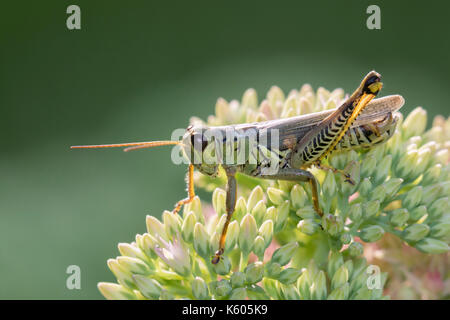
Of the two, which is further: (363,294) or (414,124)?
(414,124)

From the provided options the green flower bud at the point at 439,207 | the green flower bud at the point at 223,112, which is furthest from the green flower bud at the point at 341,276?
the green flower bud at the point at 223,112

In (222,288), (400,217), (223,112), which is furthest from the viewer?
(223,112)

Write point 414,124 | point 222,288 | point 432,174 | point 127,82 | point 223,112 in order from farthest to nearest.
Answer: point 127,82 < point 223,112 < point 414,124 < point 432,174 < point 222,288

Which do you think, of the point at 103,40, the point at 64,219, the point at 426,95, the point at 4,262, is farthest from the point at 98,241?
the point at 426,95

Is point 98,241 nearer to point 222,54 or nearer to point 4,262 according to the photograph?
point 4,262

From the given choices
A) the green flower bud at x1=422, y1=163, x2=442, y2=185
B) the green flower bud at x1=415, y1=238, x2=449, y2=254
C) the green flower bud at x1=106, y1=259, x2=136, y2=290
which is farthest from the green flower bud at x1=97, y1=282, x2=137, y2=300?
the green flower bud at x1=422, y1=163, x2=442, y2=185

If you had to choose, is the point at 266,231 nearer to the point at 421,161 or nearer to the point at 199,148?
the point at 199,148

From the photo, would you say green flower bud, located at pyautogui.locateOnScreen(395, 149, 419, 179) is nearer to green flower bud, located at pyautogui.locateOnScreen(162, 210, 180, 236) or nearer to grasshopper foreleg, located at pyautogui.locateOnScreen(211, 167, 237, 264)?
grasshopper foreleg, located at pyautogui.locateOnScreen(211, 167, 237, 264)

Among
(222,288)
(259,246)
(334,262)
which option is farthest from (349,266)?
(222,288)
